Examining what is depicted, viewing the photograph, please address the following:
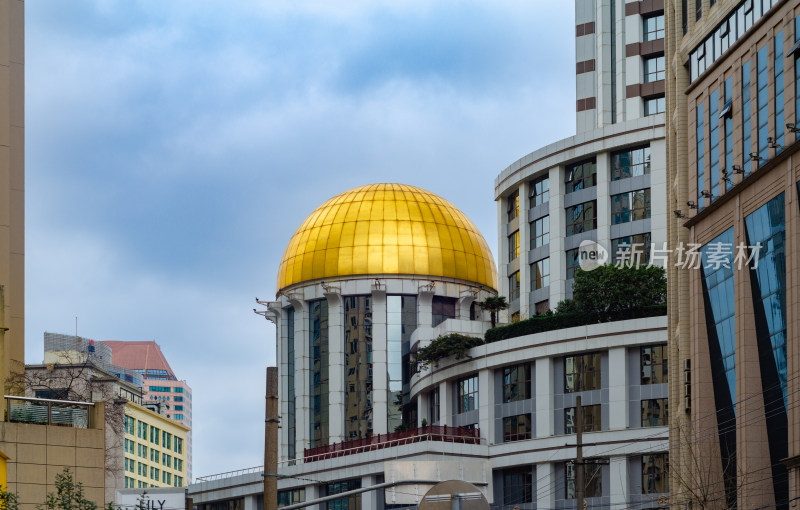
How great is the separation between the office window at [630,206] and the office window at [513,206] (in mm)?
9481

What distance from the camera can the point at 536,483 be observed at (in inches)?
3243

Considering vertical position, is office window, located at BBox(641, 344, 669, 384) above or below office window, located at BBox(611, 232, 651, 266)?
below

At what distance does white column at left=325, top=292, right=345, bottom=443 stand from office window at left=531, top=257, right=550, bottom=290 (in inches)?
589

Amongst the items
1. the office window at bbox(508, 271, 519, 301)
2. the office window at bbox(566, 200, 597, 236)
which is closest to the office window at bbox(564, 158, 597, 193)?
the office window at bbox(566, 200, 597, 236)

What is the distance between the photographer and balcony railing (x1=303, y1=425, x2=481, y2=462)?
85.6 m

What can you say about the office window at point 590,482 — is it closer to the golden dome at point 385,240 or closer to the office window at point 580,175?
the office window at point 580,175

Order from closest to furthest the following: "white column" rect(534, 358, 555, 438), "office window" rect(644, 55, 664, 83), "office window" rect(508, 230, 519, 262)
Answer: "white column" rect(534, 358, 555, 438) < "office window" rect(644, 55, 664, 83) < "office window" rect(508, 230, 519, 262)

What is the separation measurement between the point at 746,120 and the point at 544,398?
29074 mm

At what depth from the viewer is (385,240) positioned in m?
103

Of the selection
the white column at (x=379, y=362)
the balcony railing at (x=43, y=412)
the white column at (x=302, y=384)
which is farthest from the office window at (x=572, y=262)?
the balcony railing at (x=43, y=412)

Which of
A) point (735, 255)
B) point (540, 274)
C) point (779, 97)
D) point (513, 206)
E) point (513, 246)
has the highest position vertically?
point (513, 206)

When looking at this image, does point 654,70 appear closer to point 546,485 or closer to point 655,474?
point 655,474

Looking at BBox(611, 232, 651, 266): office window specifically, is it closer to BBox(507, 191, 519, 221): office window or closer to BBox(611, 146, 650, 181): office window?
BBox(611, 146, 650, 181): office window

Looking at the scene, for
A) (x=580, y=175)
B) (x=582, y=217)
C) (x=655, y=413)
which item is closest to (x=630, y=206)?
(x=582, y=217)
